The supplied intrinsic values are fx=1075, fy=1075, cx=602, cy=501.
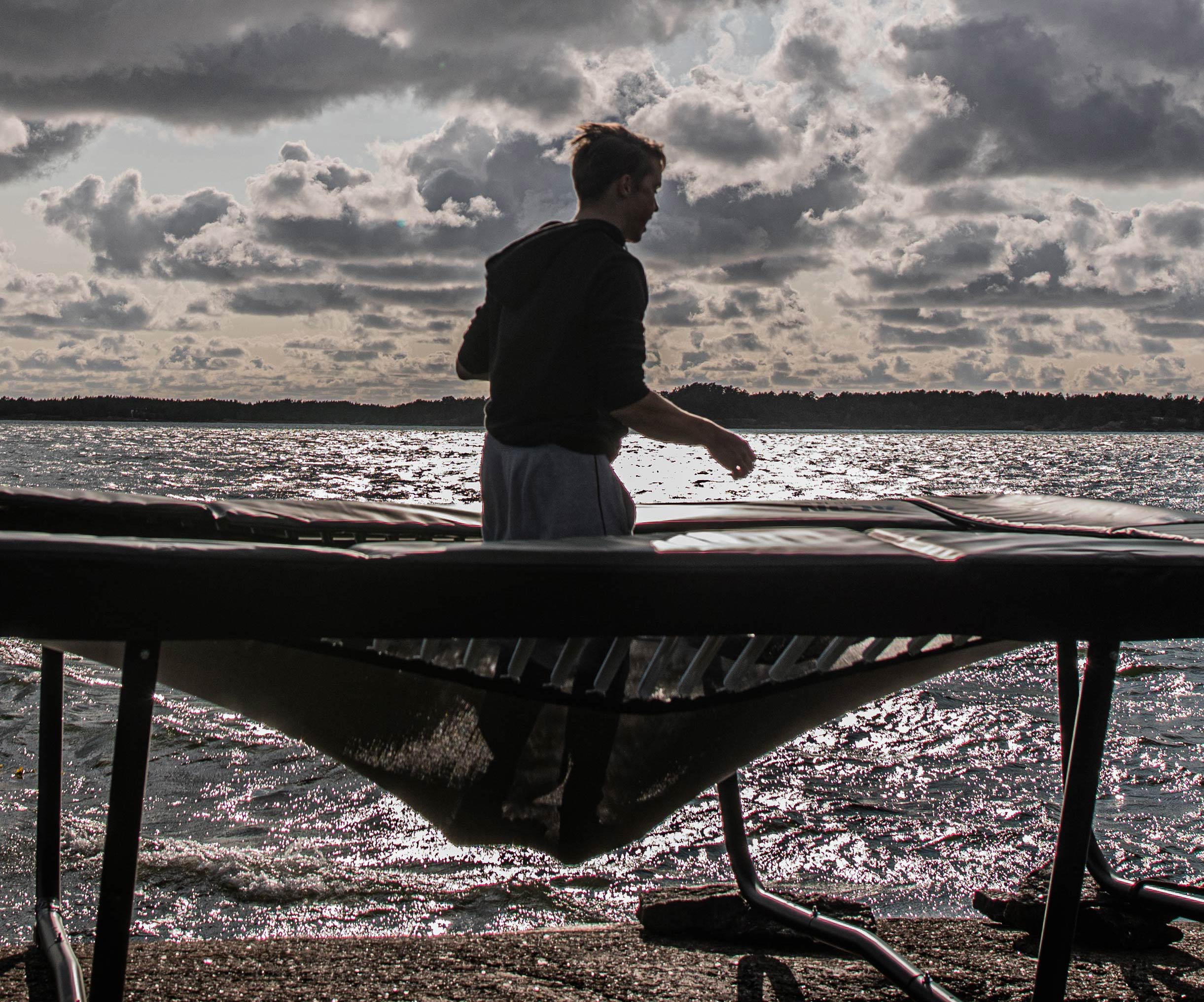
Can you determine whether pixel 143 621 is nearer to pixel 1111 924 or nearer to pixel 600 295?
pixel 600 295

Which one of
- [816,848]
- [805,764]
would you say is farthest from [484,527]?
[805,764]

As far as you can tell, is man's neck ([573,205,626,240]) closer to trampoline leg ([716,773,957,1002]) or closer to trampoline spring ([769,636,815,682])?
trampoline spring ([769,636,815,682])

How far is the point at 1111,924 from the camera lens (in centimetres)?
300

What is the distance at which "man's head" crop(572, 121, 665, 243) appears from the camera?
2570 millimetres

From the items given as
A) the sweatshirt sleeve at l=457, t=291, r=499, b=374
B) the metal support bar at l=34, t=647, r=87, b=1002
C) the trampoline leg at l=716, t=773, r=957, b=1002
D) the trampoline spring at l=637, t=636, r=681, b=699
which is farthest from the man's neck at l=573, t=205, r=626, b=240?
the metal support bar at l=34, t=647, r=87, b=1002

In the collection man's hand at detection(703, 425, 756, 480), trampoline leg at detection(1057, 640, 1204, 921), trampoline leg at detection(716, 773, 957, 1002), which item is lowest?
trampoline leg at detection(716, 773, 957, 1002)

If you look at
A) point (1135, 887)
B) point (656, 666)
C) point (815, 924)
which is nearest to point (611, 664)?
point (656, 666)

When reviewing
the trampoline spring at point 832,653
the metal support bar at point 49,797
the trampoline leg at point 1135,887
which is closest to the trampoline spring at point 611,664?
the trampoline spring at point 832,653

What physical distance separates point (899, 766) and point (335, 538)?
13.6ft

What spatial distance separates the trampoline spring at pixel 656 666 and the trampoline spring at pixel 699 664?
4 centimetres

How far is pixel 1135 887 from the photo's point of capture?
3.07 m

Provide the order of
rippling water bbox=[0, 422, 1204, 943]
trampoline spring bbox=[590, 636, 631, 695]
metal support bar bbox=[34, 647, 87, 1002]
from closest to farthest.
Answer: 1. trampoline spring bbox=[590, 636, 631, 695]
2. metal support bar bbox=[34, 647, 87, 1002]
3. rippling water bbox=[0, 422, 1204, 943]

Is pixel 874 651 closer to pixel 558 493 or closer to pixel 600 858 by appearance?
pixel 558 493

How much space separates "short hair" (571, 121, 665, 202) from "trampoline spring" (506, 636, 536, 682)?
1.18 meters
